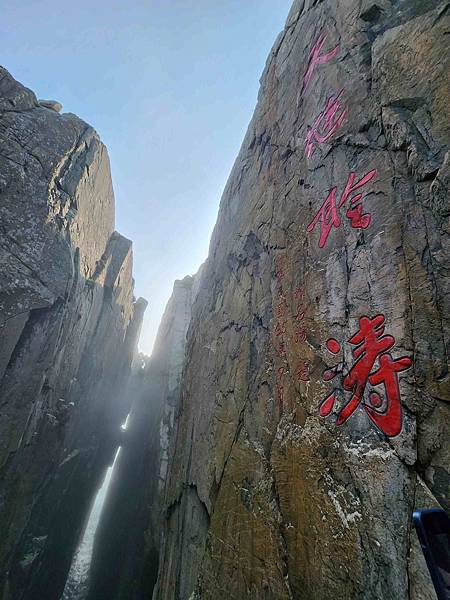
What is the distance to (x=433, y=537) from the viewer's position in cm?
165

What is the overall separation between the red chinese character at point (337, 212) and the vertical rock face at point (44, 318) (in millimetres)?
7710

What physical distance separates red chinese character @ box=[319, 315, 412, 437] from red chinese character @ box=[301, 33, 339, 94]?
4724 millimetres

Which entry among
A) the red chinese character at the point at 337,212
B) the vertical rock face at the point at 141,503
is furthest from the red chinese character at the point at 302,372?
the vertical rock face at the point at 141,503

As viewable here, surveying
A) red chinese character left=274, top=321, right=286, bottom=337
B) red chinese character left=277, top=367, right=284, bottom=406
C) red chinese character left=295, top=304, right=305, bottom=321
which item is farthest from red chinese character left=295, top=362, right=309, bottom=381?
red chinese character left=274, top=321, right=286, bottom=337

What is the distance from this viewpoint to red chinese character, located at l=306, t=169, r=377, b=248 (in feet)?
12.1

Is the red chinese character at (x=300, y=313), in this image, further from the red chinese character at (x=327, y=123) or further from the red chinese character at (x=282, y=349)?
the red chinese character at (x=327, y=123)

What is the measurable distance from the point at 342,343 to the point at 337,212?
179 centimetres

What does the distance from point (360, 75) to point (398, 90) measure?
0.97m

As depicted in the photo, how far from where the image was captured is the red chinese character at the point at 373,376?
9.18ft

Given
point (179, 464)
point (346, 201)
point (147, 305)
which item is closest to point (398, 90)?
point (346, 201)

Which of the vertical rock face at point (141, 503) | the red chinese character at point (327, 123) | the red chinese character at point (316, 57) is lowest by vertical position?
the vertical rock face at point (141, 503)

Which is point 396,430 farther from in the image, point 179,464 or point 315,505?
point 179,464

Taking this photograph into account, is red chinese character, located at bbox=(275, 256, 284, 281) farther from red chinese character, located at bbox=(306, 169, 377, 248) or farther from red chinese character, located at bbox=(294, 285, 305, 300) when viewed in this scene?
red chinese character, located at bbox=(306, 169, 377, 248)

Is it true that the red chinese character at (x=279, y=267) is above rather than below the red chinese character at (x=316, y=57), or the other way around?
below
